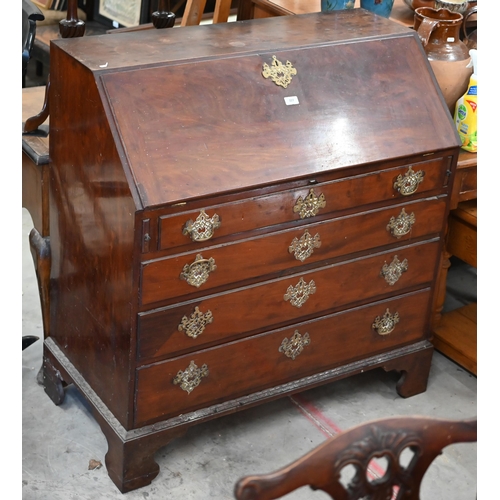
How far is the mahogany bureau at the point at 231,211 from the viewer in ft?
8.21

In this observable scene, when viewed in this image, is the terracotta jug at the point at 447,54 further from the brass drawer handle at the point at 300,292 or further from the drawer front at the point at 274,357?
the brass drawer handle at the point at 300,292

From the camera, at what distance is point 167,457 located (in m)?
3.02

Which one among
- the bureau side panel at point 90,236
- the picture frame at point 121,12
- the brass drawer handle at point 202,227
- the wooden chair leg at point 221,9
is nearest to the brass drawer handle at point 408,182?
the brass drawer handle at point 202,227

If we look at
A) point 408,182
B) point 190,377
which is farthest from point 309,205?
point 190,377

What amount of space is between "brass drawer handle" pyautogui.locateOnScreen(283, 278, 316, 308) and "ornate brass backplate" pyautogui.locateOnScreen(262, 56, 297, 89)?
0.64 m

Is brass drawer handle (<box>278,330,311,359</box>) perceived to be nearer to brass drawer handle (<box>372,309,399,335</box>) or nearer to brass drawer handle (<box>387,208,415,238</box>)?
brass drawer handle (<box>372,309,399,335</box>)

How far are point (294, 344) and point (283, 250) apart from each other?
0.39m

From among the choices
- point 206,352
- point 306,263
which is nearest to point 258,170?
point 306,263

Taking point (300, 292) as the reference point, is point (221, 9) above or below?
above

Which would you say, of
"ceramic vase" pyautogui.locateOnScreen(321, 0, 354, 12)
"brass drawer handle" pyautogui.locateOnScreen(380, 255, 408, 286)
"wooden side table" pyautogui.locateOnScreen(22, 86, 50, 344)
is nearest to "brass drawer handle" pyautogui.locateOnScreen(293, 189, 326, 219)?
"brass drawer handle" pyautogui.locateOnScreen(380, 255, 408, 286)

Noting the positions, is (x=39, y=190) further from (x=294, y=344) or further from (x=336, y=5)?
(x=336, y=5)

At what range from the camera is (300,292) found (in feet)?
9.47

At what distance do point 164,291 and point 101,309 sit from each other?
0.94 feet
